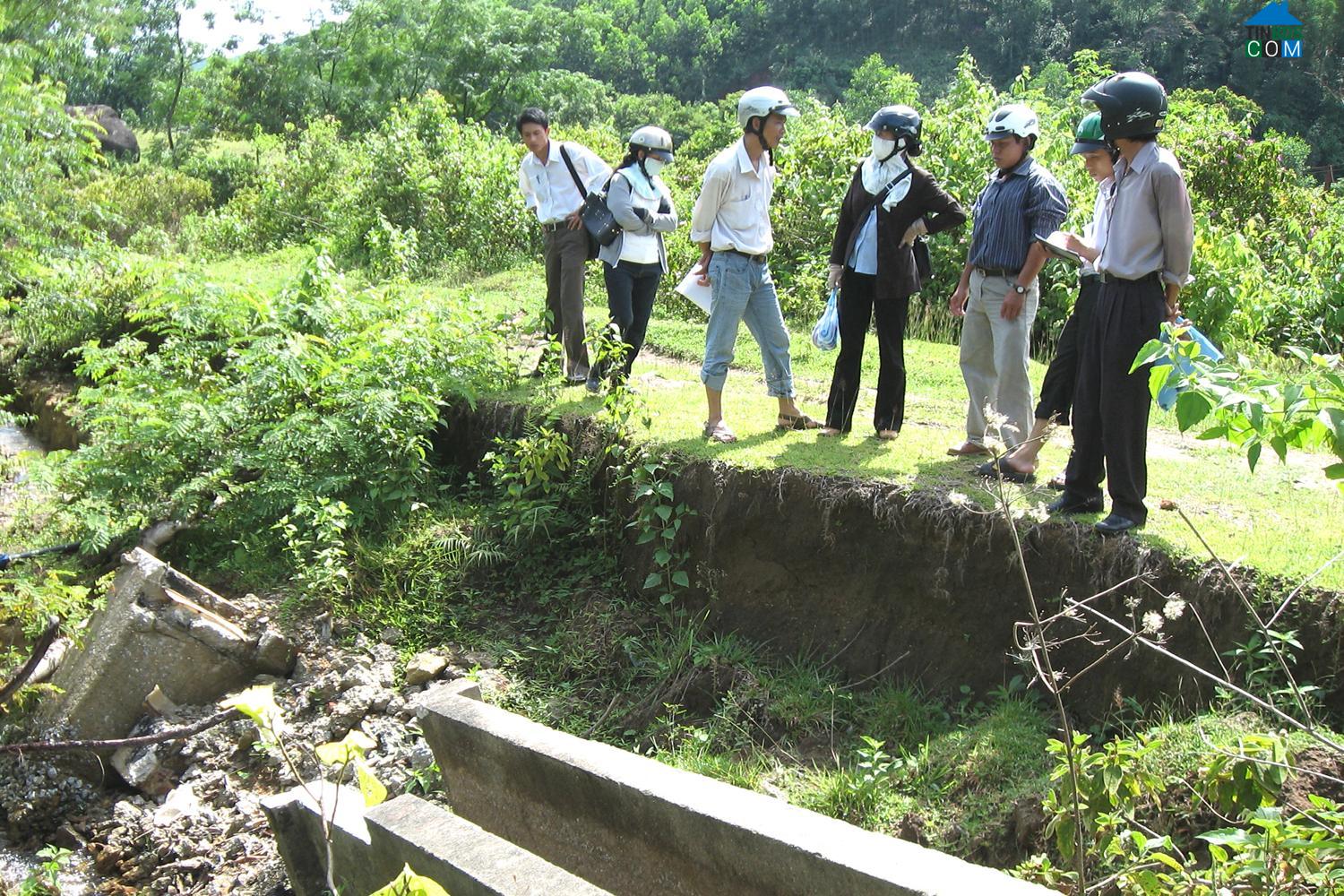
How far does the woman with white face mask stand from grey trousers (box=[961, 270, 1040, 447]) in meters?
2.08

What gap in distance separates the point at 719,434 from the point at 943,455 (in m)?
1.22

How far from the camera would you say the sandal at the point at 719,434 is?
6383 mm

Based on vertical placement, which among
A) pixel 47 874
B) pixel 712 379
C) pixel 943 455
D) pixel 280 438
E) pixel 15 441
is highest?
pixel 712 379

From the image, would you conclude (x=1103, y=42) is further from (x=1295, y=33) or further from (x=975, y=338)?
(x=975, y=338)

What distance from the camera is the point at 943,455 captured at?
597 centimetres

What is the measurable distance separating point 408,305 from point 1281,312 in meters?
6.91

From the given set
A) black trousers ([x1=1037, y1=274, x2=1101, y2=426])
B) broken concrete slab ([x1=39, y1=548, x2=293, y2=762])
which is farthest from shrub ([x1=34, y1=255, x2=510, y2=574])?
black trousers ([x1=1037, y1=274, x2=1101, y2=426])

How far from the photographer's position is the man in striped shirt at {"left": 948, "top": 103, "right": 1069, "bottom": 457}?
17.3 ft

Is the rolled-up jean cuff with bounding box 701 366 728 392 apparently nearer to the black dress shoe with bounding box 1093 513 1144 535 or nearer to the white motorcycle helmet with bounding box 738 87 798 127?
the white motorcycle helmet with bounding box 738 87 798 127

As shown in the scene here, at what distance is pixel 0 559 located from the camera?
698cm

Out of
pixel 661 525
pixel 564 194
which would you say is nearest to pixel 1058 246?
pixel 661 525

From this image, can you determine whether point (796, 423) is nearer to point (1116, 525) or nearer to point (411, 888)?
point (1116, 525)

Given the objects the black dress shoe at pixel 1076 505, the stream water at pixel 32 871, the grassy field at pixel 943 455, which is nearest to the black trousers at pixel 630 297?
the grassy field at pixel 943 455

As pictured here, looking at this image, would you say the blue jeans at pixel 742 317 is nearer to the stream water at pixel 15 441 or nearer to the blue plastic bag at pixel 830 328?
the blue plastic bag at pixel 830 328
